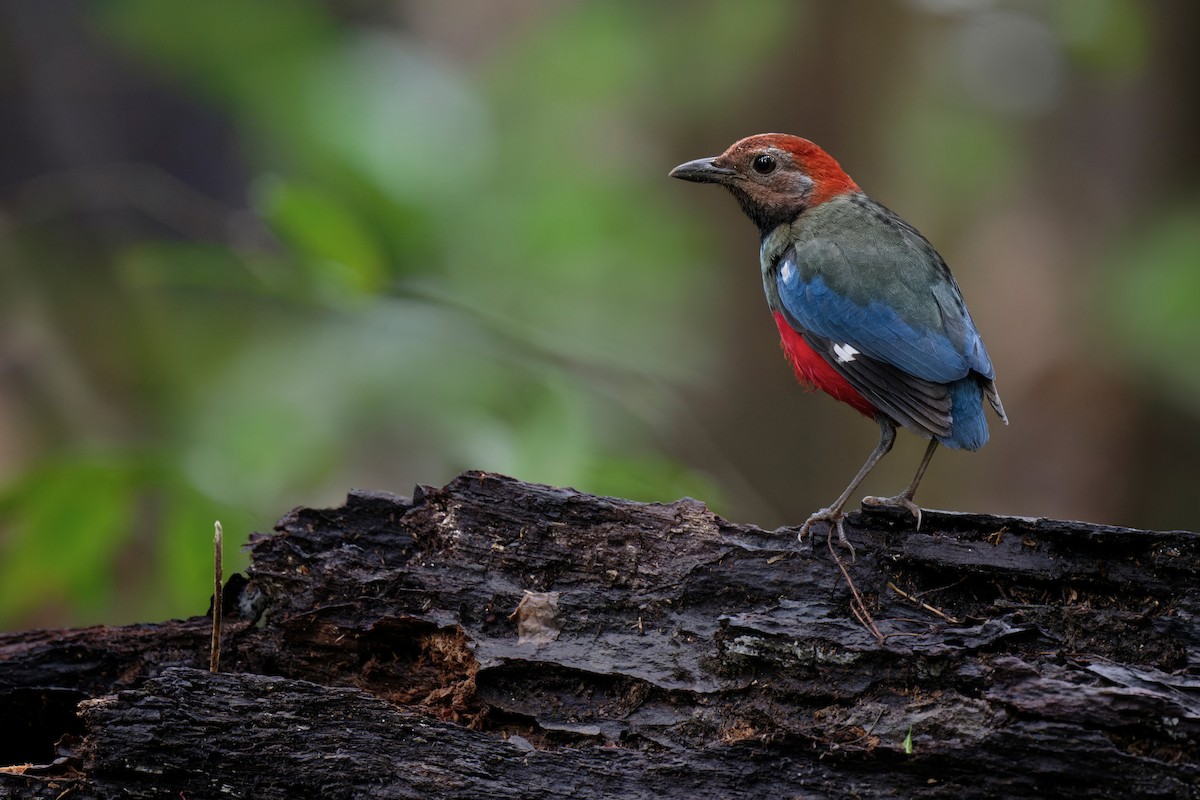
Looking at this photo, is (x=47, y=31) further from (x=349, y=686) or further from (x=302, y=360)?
(x=349, y=686)

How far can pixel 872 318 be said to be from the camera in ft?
12.5

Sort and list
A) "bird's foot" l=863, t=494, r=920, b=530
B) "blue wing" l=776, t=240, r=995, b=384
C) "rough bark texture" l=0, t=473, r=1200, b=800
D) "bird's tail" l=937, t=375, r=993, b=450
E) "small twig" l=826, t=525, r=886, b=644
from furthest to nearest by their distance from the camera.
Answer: "blue wing" l=776, t=240, r=995, b=384 → "bird's tail" l=937, t=375, r=993, b=450 → "bird's foot" l=863, t=494, r=920, b=530 → "small twig" l=826, t=525, r=886, b=644 → "rough bark texture" l=0, t=473, r=1200, b=800

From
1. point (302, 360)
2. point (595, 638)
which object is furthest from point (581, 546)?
point (302, 360)

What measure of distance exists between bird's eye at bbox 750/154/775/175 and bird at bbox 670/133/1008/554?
1.1 inches

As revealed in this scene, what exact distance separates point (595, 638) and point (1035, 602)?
3.77 feet

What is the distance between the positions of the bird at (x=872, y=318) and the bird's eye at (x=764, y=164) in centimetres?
3

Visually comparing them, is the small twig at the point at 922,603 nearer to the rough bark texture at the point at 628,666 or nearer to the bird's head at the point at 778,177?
the rough bark texture at the point at 628,666

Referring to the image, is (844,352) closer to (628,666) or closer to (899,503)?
(899,503)

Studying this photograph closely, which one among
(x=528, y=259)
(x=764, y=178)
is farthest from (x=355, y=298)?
(x=528, y=259)

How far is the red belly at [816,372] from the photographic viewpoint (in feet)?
12.7

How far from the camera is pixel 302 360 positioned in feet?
20.4

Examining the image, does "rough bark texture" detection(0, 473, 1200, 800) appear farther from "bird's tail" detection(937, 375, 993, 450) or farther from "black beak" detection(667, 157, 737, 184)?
"black beak" detection(667, 157, 737, 184)

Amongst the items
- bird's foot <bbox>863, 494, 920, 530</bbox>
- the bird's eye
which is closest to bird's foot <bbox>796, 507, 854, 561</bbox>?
bird's foot <bbox>863, 494, 920, 530</bbox>

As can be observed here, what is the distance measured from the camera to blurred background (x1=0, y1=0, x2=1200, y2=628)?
174 inches
